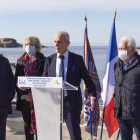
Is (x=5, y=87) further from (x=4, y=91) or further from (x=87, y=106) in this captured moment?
(x=87, y=106)

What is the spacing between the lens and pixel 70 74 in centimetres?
273

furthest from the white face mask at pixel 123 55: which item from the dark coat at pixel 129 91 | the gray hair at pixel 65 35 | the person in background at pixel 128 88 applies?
the gray hair at pixel 65 35

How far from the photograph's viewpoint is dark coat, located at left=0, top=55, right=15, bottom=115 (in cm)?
297

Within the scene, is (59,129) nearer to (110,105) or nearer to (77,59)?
(77,59)

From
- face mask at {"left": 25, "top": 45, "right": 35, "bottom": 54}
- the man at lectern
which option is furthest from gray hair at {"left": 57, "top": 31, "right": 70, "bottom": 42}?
face mask at {"left": 25, "top": 45, "right": 35, "bottom": 54}

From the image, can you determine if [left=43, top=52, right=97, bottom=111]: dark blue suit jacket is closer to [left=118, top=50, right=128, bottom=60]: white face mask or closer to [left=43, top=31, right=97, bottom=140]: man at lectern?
[left=43, top=31, right=97, bottom=140]: man at lectern

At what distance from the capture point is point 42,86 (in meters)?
2.18

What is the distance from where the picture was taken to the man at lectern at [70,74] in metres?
2.67

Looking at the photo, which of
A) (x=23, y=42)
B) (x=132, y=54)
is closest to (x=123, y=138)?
(x=132, y=54)

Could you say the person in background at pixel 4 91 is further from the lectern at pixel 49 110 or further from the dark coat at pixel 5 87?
the lectern at pixel 49 110

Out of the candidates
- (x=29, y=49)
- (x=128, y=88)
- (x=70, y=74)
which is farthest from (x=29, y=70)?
(x=128, y=88)

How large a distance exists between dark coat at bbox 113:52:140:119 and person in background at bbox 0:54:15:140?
55.2 inches

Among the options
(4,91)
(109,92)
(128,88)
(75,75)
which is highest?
(75,75)

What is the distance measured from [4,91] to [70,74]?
3.05 feet
